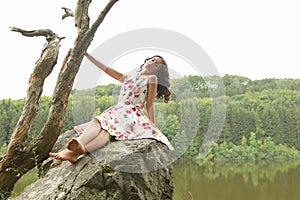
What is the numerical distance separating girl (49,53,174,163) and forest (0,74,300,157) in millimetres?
106

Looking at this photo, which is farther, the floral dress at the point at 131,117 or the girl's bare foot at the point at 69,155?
the floral dress at the point at 131,117

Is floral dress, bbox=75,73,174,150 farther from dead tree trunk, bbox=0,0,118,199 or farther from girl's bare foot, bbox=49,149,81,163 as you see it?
dead tree trunk, bbox=0,0,118,199

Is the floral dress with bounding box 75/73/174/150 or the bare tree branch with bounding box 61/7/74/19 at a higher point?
the bare tree branch with bounding box 61/7/74/19

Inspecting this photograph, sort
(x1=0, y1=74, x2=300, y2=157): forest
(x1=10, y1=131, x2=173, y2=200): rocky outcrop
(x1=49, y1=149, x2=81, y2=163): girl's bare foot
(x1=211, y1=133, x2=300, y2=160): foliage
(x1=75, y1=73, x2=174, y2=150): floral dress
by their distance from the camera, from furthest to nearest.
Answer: (x1=211, y1=133, x2=300, y2=160): foliage → (x1=0, y1=74, x2=300, y2=157): forest → (x1=75, y1=73, x2=174, y2=150): floral dress → (x1=49, y1=149, x2=81, y2=163): girl's bare foot → (x1=10, y1=131, x2=173, y2=200): rocky outcrop

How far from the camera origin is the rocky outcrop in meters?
3.61

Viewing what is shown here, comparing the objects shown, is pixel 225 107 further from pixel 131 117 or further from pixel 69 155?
pixel 69 155

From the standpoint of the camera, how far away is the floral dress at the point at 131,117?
3910 millimetres

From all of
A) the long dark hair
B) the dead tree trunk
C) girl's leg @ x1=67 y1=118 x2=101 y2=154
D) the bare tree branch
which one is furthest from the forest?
the bare tree branch

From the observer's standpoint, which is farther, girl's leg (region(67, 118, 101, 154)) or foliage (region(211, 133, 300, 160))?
foliage (region(211, 133, 300, 160))

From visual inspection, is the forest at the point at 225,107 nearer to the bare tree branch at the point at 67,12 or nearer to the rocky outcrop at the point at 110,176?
the rocky outcrop at the point at 110,176

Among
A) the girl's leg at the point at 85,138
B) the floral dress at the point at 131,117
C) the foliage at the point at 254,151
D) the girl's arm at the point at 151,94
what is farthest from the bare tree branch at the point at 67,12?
the foliage at the point at 254,151

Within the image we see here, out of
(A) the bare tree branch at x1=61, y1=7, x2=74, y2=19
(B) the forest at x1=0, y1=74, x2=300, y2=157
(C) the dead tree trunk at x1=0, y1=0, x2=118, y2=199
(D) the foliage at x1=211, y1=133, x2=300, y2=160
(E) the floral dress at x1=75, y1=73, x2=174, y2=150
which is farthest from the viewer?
(D) the foliage at x1=211, y1=133, x2=300, y2=160

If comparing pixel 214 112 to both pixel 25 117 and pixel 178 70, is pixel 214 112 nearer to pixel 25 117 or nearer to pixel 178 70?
pixel 178 70

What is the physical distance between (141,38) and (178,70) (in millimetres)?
477
